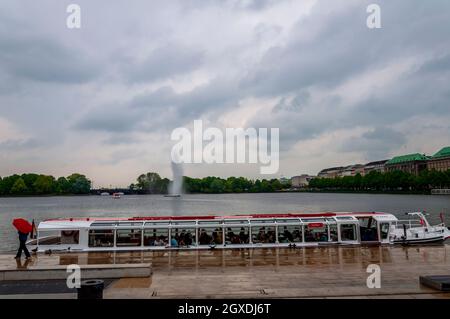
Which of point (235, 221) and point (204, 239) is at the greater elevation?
point (235, 221)

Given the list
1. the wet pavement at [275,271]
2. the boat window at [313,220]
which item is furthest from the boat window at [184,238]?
the boat window at [313,220]

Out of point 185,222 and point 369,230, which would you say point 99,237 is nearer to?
point 185,222

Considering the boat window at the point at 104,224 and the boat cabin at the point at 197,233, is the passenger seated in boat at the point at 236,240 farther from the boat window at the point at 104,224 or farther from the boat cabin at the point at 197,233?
the boat window at the point at 104,224

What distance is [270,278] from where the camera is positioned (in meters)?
19.3

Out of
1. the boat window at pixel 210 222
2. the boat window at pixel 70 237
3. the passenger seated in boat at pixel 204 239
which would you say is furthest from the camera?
the passenger seated in boat at pixel 204 239

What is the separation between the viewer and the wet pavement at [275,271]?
16.0m

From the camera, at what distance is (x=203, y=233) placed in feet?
99.2

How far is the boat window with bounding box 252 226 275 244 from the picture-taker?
2989 cm

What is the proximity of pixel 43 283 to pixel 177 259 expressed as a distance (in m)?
8.94

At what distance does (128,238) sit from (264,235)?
958cm

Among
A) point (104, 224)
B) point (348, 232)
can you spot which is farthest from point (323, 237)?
point (104, 224)

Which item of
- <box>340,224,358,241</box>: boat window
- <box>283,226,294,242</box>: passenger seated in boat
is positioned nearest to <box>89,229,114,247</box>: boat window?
<box>283,226,294,242</box>: passenger seated in boat
